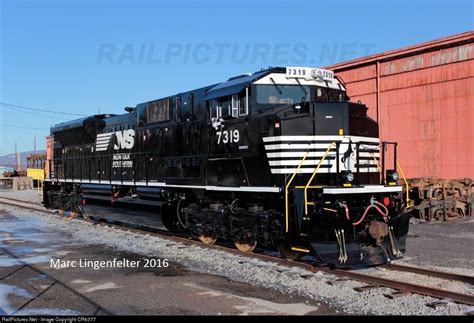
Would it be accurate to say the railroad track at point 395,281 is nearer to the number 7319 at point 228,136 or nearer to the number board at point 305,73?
the number 7319 at point 228,136

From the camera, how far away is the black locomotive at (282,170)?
8555 millimetres

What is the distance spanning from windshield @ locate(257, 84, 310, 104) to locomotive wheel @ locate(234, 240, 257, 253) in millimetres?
3015

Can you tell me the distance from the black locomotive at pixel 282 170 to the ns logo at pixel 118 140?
2199 mm

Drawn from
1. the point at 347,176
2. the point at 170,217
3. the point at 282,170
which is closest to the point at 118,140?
the point at 170,217

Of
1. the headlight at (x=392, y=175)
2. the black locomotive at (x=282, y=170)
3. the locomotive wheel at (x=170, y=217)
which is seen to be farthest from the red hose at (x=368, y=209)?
the locomotive wheel at (x=170, y=217)

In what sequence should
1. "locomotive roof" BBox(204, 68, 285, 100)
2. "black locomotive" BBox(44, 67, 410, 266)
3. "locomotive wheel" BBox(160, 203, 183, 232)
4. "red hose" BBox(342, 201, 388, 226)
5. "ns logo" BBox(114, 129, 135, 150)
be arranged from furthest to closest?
1. "ns logo" BBox(114, 129, 135, 150)
2. "locomotive wheel" BBox(160, 203, 183, 232)
3. "locomotive roof" BBox(204, 68, 285, 100)
4. "black locomotive" BBox(44, 67, 410, 266)
5. "red hose" BBox(342, 201, 388, 226)

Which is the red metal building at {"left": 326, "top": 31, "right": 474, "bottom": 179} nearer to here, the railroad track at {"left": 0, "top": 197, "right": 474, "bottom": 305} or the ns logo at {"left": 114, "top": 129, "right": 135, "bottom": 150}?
the railroad track at {"left": 0, "top": 197, "right": 474, "bottom": 305}

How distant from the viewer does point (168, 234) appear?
1369cm

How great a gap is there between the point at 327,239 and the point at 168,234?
21.1 ft

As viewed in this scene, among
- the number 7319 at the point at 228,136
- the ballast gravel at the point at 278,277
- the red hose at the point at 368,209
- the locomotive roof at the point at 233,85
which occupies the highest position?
the locomotive roof at the point at 233,85

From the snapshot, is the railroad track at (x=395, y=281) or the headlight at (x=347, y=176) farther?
the headlight at (x=347, y=176)

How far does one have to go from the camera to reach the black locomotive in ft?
28.1

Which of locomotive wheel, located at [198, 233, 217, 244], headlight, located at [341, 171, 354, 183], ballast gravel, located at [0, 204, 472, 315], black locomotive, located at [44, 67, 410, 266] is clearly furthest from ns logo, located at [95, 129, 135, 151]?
headlight, located at [341, 171, 354, 183]

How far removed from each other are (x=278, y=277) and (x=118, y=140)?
392 inches
